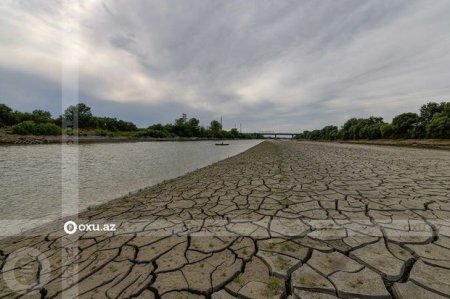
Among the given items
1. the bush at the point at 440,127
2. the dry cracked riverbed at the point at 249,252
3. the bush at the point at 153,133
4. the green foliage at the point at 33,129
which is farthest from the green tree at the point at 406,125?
the green foliage at the point at 33,129

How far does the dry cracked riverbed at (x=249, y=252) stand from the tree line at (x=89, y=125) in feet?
76.5

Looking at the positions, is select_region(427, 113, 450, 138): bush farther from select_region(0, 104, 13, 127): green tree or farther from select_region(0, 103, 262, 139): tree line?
select_region(0, 104, 13, 127): green tree

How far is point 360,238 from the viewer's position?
105 inches

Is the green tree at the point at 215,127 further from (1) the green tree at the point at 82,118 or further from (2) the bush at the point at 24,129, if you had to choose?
(2) the bush at the point at 24,129

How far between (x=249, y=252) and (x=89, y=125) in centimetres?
8175

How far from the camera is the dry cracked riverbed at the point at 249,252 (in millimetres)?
1906

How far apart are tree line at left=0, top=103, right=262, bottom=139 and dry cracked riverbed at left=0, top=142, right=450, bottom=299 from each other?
23324mm

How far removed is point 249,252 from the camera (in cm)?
248

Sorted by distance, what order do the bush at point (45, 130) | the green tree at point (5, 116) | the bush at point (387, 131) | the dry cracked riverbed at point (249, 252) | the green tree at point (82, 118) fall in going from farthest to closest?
the green tree at point (82, 118) < the green tree at point (5, 116) < the bush at point (45, 130) < the bush at point (387, 131) < the dry cracked riverbed at point (249, 252)

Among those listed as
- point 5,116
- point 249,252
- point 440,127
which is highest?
point 5,116

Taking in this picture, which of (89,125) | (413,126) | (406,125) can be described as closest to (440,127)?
(413,126)

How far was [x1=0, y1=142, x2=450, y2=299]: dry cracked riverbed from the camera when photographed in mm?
1906

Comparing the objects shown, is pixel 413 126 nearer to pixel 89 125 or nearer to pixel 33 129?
pixel 33 129

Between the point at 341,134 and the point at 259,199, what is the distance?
76.8 meters
